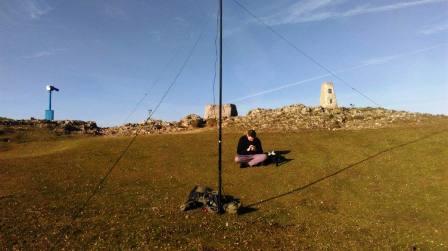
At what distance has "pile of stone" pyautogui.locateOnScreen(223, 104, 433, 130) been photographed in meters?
42.2

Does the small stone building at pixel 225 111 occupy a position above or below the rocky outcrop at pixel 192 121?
above

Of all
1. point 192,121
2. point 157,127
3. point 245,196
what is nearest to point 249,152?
point 245,196

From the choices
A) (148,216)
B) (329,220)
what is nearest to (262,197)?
(329,220)

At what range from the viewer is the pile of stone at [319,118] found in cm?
4219

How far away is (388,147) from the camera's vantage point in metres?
28.3

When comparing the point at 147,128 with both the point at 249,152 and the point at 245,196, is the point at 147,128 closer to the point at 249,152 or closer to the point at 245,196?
the point at 249,152

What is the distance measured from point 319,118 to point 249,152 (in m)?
22.4

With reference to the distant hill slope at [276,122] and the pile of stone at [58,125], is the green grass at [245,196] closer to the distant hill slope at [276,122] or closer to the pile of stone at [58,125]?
the distant hill slope at [276,122]

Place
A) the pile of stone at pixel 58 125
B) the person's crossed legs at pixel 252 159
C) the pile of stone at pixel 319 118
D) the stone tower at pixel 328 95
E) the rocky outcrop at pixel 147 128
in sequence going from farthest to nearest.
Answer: the stone tower at pixel 328 95, the rocky outcrop at pixel 147 128, the pile of stone at pixel 58 125, the pile of stone at pixel 319 118, the person's crossed legs at pixel 252 159

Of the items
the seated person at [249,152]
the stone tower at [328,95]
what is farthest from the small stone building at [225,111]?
the seated person at [249,152]

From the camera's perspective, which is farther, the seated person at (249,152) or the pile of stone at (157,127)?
the pile of stone at (157,127)

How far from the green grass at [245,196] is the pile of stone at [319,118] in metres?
9.59

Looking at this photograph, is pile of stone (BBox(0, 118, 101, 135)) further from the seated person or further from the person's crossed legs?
the person's crossed legs

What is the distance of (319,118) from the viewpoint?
45781mm
